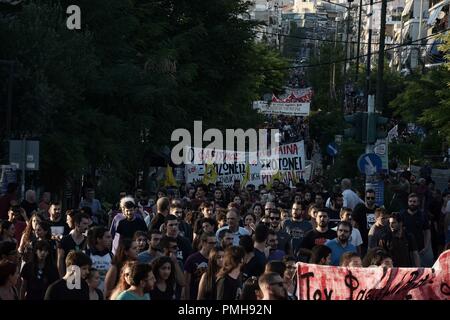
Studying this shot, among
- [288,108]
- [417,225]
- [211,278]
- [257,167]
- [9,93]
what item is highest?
[288,108]

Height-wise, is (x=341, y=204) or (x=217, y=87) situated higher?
(x=217, y=87)

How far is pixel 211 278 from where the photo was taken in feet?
35.7

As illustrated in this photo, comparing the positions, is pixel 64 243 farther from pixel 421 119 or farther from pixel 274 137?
pixel 274 137

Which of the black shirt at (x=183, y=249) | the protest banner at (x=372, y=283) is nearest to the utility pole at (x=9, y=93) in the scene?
the black shirt at (x=183, y=249)

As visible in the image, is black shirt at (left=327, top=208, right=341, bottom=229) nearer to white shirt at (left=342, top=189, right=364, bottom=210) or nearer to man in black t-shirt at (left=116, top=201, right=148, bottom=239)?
white shirt at (left=342, top=189, right=364, bottom=210)

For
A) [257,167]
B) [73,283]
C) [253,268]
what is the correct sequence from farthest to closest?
[257,167] → [253,268] → [73,283]

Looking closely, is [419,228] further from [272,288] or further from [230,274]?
[272,288]

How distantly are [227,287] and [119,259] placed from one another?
143cm

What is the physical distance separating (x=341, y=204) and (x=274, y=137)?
3138 cm

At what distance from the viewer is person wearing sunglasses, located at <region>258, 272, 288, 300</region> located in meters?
8.59

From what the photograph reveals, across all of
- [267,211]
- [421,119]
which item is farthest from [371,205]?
[421,119]

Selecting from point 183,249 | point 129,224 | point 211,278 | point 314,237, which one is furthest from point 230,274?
point 129,224

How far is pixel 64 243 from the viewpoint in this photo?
13477mm
